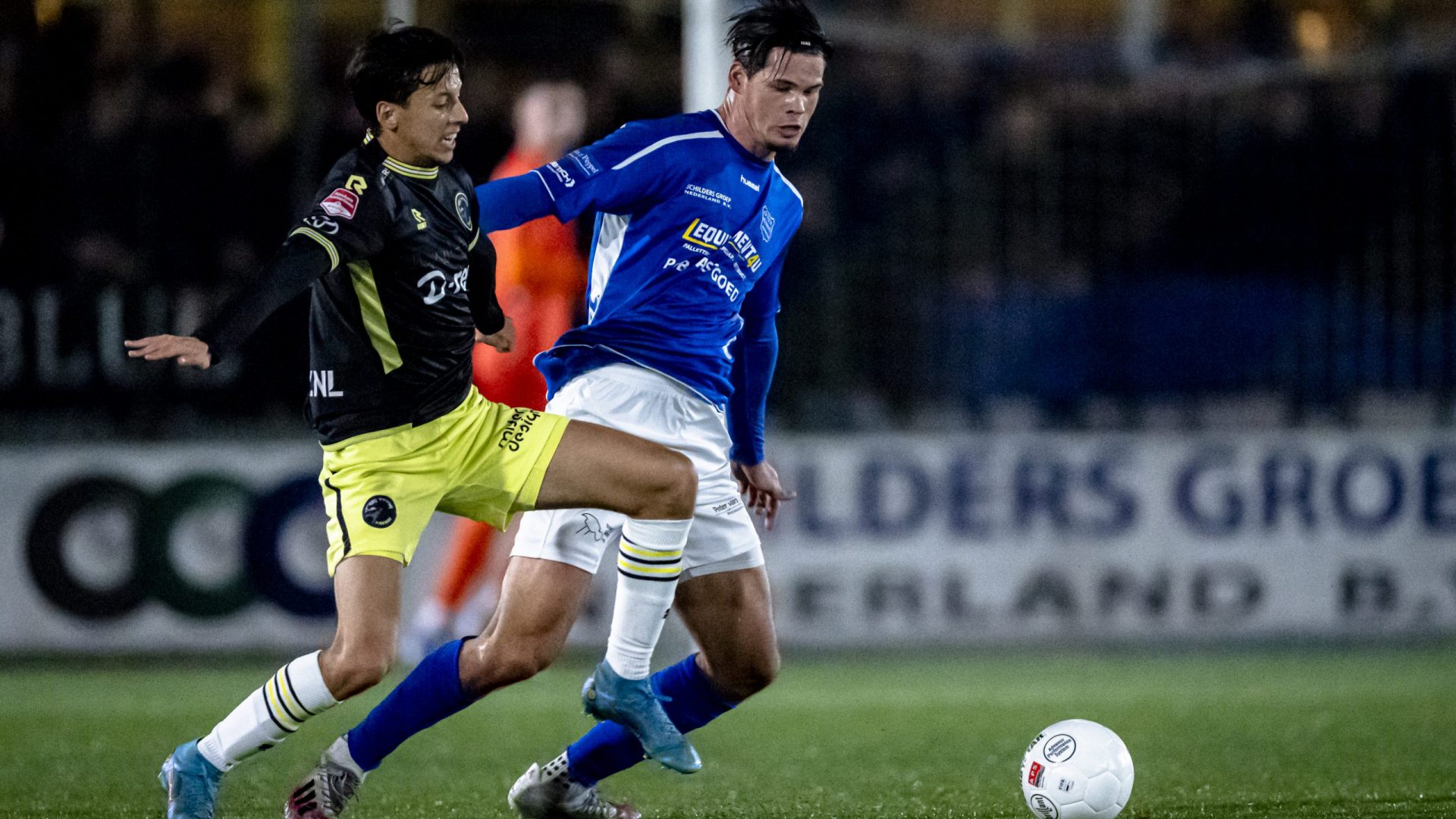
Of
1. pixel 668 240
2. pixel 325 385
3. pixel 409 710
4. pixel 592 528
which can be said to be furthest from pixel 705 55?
pixel 409 710

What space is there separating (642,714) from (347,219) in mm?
1256

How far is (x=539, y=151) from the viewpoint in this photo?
779 centimetres

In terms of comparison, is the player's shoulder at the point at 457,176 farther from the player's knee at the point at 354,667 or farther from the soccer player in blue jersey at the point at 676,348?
the player's knee at the point at 354,667

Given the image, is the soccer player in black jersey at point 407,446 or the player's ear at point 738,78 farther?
the player's ear at point 738,78

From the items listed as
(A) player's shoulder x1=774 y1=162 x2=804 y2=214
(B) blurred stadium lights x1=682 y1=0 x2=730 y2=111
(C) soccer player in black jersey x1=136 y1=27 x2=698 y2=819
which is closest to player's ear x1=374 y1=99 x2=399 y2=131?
(C) soccer player in black jersey x1=136 y1=27 x2=698 y2=819

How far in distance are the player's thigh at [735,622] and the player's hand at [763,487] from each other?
0.39 m

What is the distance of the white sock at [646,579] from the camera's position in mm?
3926

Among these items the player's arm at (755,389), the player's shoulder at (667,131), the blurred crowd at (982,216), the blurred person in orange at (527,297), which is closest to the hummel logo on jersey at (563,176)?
the player's shoulder at (667,131)

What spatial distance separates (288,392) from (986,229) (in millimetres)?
3648

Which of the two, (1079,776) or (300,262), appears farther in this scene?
(1079,776)

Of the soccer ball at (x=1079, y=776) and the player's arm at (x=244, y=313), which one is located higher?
the player's arm at (x=244, y=313)

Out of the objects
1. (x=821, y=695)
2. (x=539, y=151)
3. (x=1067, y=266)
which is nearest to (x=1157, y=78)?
(x=1067, y=266)

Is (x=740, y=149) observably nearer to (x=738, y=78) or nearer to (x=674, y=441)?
(x=738, y=78)

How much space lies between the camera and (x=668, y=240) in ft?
13.8
